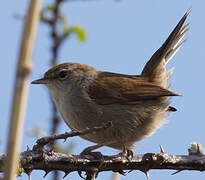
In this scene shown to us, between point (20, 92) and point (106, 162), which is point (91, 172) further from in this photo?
point (20, 92)

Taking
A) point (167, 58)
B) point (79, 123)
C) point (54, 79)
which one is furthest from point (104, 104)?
point (167, 58)

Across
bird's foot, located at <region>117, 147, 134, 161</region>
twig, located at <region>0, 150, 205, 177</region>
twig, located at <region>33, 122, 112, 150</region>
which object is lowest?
bird's foot, located at <region>117, 147, 134, 161</region>

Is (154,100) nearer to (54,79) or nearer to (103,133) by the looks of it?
(103,133)

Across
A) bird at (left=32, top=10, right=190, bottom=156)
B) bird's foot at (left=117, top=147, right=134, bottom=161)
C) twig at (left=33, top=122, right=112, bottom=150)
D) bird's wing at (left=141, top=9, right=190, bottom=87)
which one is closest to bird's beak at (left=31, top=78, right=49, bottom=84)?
bird at (left=32, top=10, right=190, bottom=156)

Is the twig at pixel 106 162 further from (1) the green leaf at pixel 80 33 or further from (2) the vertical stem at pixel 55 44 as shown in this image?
(1) the green leaf at pixel 80 33

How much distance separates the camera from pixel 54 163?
2.58 m

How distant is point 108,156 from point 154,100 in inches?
78.2

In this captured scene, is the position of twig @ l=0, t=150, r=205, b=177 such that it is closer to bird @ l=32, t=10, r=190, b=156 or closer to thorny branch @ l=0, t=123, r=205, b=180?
thorny branch @ l=0, t=123, r=205, b=180

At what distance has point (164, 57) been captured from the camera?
5902mm

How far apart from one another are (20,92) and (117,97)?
A: 14.0ft

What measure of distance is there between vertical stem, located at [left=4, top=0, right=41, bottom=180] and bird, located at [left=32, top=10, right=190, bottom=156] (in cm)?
332

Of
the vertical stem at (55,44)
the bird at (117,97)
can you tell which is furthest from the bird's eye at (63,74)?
the vertical stem at (55,44)

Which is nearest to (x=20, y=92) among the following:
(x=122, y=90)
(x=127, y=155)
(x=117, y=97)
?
(x=127, y=155)

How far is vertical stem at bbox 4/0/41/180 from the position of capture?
101 centimetres
